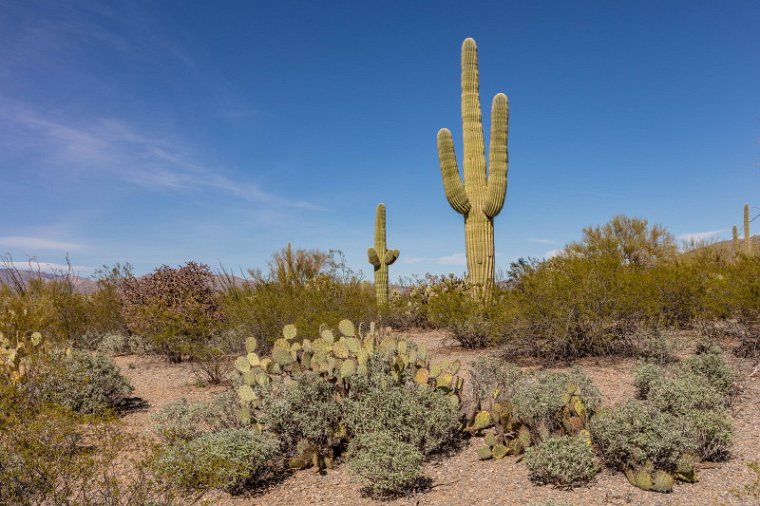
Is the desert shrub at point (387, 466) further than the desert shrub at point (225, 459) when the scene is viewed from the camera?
Yes

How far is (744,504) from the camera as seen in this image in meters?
4.32

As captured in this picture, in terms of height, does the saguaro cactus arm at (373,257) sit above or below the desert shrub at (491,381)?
above

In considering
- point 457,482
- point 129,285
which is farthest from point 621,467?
point 129,285

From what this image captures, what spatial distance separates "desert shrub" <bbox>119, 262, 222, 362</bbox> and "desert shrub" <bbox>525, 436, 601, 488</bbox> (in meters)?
8.34

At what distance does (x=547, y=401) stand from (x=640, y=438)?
990mm

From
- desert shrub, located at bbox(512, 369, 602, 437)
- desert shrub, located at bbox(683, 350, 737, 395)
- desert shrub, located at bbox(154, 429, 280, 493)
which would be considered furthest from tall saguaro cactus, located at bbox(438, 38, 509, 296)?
desert shrub, located at bbox(154, 429, 280, 493)

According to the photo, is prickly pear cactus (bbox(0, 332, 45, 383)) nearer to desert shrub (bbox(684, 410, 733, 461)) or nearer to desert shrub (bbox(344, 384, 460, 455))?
desert shrub (bbox(344, 384, 460, 455))

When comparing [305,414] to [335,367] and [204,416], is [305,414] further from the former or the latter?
[204,416]

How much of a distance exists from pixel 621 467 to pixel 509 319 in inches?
180

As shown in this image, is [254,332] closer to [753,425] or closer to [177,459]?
[177,459]

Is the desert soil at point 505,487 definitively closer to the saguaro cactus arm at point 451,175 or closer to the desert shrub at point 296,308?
the desert shrub at point 296,308

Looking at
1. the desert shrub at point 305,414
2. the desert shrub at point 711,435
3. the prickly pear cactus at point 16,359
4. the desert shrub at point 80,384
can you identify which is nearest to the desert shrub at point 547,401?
→ the desert shrub at point 711,435

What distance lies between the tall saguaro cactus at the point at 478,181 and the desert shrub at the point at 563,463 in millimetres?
8262

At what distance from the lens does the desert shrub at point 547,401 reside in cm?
565
